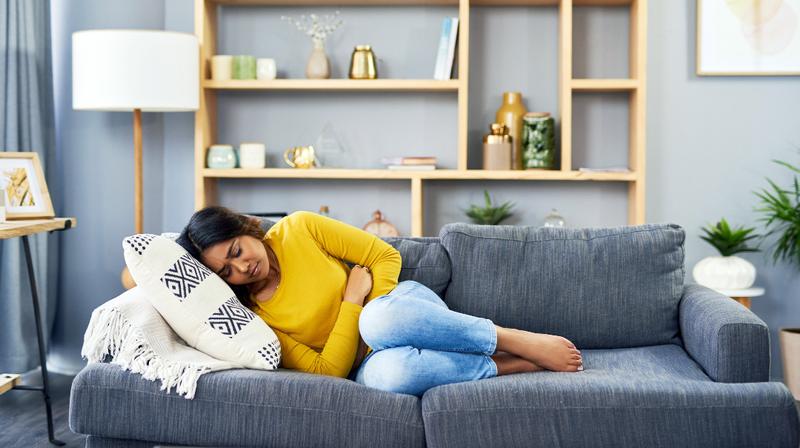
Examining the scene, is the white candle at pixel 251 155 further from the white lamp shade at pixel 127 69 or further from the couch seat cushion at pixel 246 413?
the couch seat cushion at pixel 246 413

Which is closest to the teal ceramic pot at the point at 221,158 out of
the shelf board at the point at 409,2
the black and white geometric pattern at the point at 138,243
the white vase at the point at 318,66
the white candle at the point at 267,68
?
the white candle at the point at 267,68

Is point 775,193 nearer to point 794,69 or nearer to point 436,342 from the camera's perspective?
point 794,69

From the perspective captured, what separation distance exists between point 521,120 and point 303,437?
211cm

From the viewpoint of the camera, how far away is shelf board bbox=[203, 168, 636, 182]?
142 inches

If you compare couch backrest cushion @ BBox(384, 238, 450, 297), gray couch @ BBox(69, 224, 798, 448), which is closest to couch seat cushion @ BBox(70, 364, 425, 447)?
gray couch @ BBox(69, 224, 798, 448)

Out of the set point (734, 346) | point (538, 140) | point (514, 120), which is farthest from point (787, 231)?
point (734, 346)

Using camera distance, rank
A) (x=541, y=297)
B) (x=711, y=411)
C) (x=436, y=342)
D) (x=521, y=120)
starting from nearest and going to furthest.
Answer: (x=711, y=411) < (x=436, y=342) < (x=541, y=297) < (x=521, y=120)

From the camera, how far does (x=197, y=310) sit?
2.15 m

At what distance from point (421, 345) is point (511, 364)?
0.82 ft

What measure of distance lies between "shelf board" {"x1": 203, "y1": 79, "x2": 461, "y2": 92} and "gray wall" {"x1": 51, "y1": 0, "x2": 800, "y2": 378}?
9.5 inches

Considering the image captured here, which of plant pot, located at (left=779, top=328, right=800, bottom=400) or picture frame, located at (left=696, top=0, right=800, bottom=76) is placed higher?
picture frame, located at (left=696, top=0, right=800, bottom=76)

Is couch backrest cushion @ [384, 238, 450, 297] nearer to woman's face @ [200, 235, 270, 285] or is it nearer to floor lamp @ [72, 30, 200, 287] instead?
woman's face @ [200, 235, 270, 285]

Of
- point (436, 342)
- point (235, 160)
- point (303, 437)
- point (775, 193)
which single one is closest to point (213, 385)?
point (303, 437)

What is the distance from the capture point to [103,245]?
153 inches
